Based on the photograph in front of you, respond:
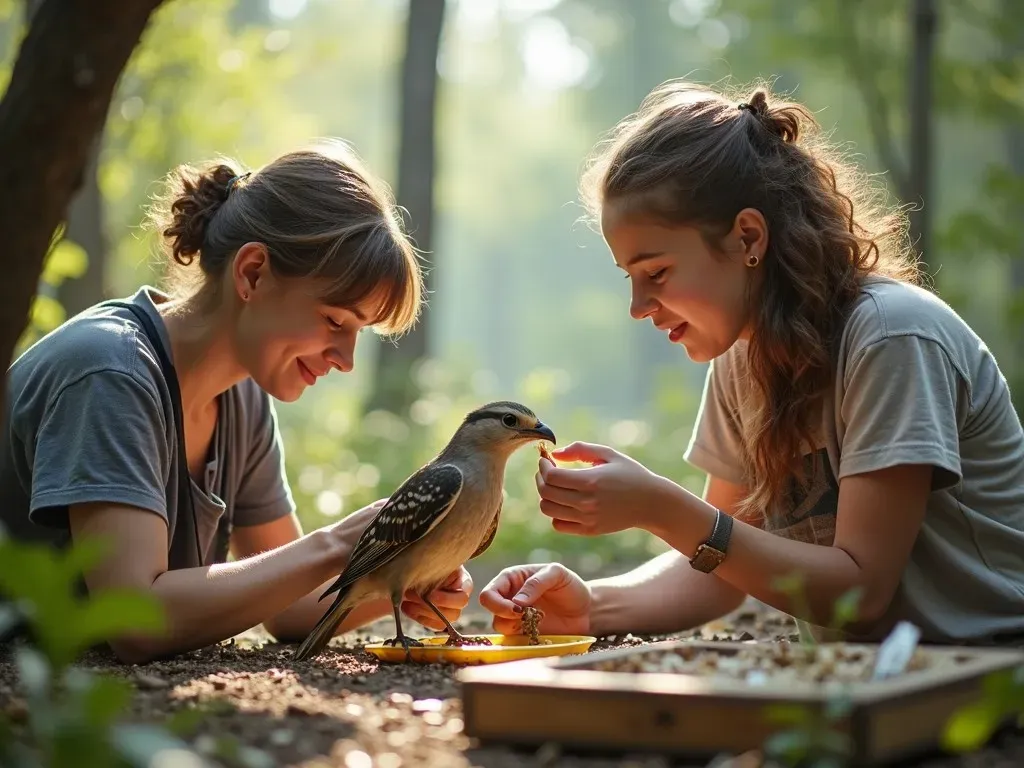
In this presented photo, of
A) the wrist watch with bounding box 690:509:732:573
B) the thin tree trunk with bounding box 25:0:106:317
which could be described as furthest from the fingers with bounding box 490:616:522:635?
the thin tree trunk with bounding box 25:0:106:317

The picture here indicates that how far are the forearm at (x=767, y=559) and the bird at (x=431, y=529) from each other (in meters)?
0.75

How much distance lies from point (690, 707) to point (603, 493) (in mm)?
1100

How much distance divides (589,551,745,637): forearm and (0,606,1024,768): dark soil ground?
33.3 inches

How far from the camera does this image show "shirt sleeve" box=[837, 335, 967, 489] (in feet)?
11.0

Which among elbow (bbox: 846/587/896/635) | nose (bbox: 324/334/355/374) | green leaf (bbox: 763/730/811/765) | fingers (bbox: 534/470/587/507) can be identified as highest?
nose (bbox: 324/334/355/374)

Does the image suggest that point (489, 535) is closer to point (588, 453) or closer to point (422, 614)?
point (422, 614)

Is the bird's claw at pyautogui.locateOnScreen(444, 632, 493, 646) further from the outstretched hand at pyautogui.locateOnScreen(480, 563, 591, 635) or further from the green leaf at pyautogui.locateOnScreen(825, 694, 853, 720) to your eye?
the green leaf at pyautogui.locateOnScreen(825, 694, 853, 720)

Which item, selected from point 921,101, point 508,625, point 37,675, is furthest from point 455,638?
point 921,101

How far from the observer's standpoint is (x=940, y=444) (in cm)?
335

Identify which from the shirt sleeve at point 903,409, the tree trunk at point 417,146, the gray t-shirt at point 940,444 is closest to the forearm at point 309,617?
the gray t-shirt at point 940,444

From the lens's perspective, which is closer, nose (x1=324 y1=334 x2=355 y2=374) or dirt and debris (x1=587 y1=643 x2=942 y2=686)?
dirt and debris (x1=587 y1=643 x2=942 y2=686)

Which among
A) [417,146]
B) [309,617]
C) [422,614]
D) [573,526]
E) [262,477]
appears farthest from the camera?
[417,146]

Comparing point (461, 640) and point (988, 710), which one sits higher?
point (988, 710)

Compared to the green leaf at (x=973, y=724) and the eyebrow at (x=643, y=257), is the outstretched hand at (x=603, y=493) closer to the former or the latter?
the eyebrow at (x=643, y=257)
